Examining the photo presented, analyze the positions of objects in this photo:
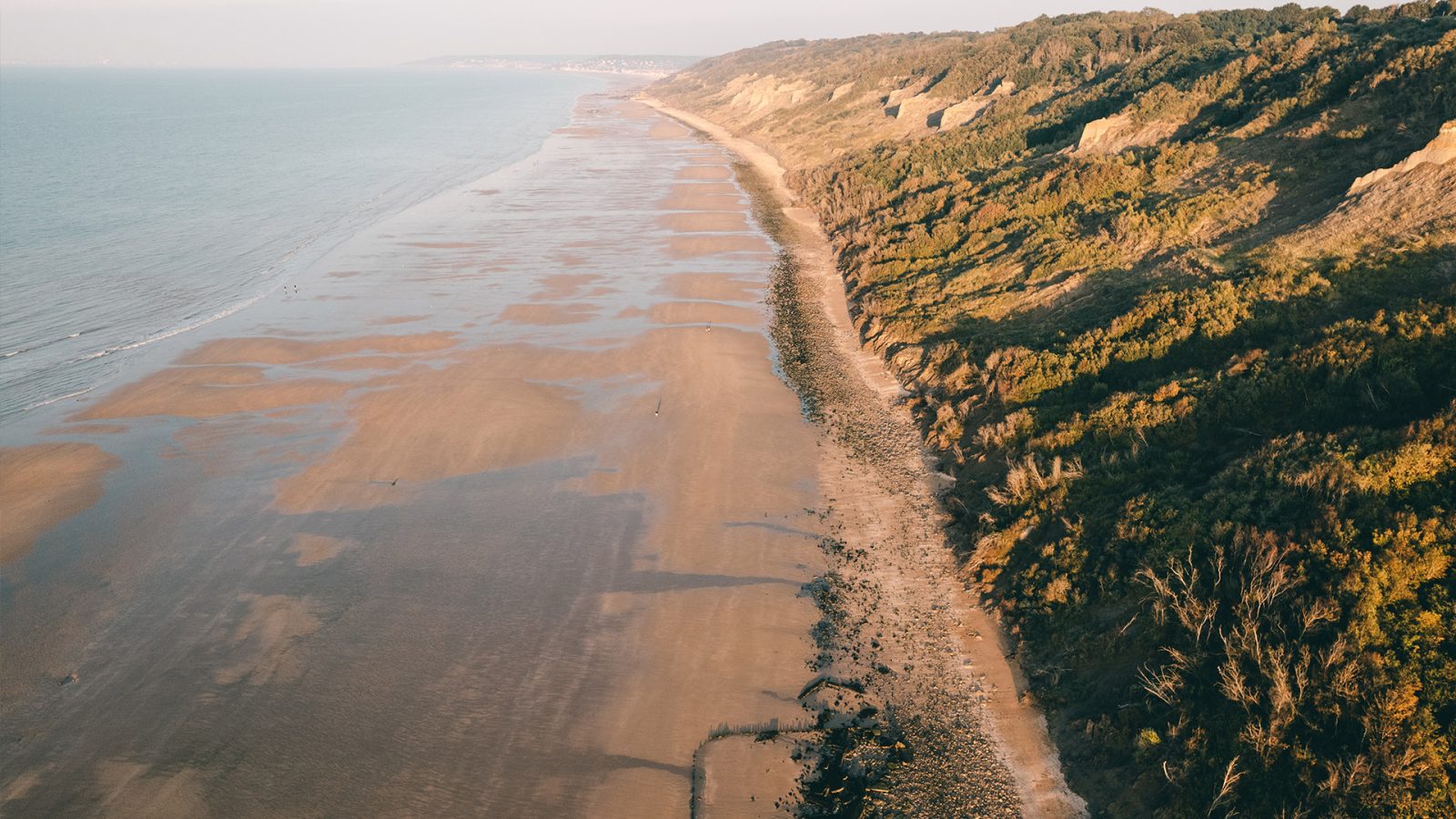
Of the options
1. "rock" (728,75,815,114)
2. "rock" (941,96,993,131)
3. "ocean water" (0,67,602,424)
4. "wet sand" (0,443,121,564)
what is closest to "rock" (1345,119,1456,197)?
"wet sand" (0,443,121,564)

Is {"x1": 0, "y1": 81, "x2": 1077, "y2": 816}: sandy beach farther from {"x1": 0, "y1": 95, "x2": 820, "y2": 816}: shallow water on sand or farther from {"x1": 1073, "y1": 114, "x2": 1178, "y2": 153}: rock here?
{"x1": 1073, "y1": 114, "x2": 1178, "y2": 153}: rock

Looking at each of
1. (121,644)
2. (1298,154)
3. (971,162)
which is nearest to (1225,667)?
(121,644)

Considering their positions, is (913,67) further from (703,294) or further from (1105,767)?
(1105,767)

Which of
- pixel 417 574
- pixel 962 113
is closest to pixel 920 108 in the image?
pixel 962 113

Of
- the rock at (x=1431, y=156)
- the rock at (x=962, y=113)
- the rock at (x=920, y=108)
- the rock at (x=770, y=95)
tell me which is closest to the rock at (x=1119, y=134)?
the rock at (x=1431, y=156)

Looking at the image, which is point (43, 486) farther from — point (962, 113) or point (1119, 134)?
point (962, 113)

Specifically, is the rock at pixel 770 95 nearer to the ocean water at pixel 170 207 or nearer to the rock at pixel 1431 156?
the ocean water at pixel 170 207
